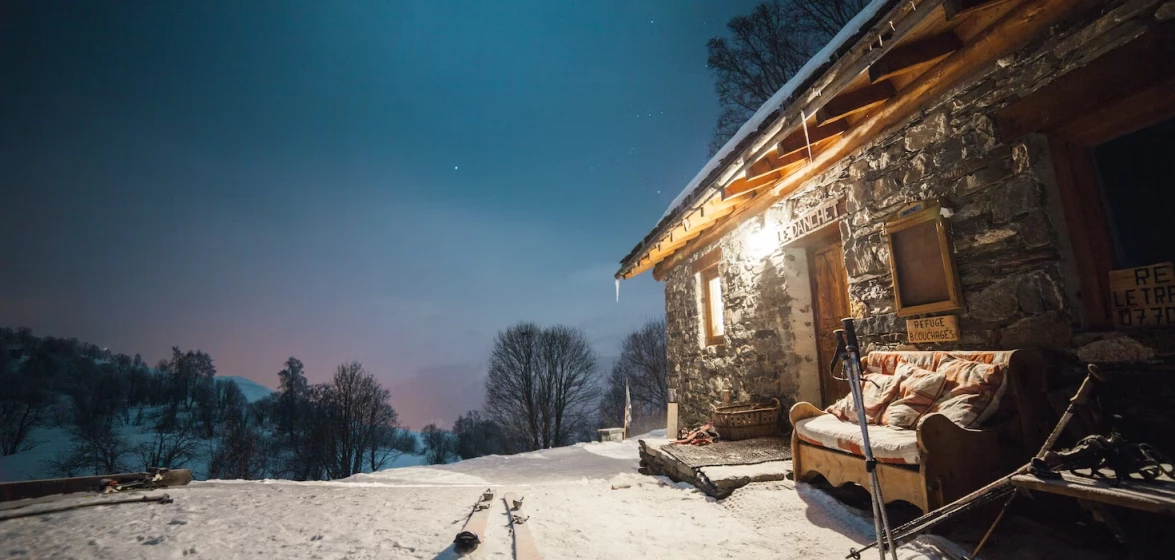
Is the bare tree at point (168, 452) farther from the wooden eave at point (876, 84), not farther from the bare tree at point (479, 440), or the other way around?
the wooden eave at point (876, 84)

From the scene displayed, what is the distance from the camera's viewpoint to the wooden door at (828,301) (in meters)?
5.08

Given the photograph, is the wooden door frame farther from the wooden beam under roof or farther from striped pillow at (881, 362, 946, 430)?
striped pillow at (881, 362, 946, 430)

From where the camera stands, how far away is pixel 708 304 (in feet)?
25.1

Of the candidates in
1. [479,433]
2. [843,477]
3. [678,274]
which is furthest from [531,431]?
[843,477]

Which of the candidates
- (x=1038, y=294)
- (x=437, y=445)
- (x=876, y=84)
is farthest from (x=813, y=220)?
(x=437, y=445)

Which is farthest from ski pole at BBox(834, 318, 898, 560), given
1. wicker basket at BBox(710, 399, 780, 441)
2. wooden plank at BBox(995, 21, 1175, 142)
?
wicker basket at BBox(710, 399, 780, 441)

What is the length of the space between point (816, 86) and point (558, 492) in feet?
14.6

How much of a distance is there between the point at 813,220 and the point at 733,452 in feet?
8.94

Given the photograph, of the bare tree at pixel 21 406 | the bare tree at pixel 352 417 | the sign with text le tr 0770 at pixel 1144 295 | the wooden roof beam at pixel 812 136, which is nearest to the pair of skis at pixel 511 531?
the sign with text le tr 0770 at pixel 1144 295

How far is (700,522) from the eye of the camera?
3.25m

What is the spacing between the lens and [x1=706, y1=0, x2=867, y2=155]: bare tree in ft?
32.6

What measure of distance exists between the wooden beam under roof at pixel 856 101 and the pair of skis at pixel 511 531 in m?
4.28

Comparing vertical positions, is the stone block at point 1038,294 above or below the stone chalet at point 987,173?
below

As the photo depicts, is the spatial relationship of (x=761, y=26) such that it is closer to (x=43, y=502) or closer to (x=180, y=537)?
(x=180, y=537)
